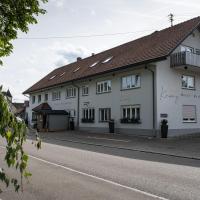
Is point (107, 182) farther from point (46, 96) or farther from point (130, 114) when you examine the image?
point (46, 96)

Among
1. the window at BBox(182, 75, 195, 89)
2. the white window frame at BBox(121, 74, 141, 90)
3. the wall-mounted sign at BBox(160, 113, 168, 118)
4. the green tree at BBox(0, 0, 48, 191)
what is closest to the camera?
the green tree at BBox(0, 0, 48, 191)

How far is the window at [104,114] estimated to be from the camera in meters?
27.5

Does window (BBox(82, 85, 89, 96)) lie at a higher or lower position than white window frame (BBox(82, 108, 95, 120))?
higher

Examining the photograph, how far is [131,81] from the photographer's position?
25125 mm

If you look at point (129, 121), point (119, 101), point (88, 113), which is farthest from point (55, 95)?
point (129, 121)

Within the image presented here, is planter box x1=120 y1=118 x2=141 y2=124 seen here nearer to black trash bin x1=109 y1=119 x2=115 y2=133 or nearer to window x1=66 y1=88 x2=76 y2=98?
black trash bin x1=109 y1=119 x2=115 y2=133

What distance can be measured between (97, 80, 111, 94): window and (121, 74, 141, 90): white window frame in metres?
2.14

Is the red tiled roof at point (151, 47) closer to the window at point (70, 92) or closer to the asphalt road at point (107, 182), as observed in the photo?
the window at point (70, 92)

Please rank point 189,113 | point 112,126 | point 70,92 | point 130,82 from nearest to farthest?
point 189,113 < point 130,82 < point 112,126 < point 70,92

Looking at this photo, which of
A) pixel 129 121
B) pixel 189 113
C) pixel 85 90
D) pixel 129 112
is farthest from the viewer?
pixel 85 90

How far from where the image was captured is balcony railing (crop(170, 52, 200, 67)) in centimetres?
2260

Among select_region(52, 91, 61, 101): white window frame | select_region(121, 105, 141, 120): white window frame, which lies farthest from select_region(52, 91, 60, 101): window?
select_region(121, 105, 141, 120): white window frame

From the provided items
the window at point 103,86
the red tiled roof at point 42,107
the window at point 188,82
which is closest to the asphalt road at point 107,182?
the window at point 188,82

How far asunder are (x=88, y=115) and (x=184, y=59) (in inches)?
470
